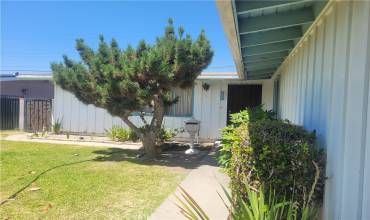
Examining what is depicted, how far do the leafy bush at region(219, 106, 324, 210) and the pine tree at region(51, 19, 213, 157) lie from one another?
14.9ft

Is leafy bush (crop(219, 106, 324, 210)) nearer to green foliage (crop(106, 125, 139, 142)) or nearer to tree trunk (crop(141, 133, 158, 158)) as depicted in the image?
tree trunk (crop(141, 133, 158, 158))

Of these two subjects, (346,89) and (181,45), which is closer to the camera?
(346,89)

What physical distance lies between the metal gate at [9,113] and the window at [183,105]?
830cm

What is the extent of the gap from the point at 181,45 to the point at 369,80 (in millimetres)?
5895

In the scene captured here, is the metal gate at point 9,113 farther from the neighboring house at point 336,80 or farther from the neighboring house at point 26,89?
the neighboring house at point 336,80

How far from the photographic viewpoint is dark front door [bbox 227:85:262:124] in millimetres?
11812

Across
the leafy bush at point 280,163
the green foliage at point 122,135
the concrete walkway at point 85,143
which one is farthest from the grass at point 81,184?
the green foliage at point 122,135

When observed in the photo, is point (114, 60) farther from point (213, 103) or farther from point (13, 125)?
point (13, 125)

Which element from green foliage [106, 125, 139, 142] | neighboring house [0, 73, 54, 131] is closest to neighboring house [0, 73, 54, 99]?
neighboring house [0, 73, 54, 131]

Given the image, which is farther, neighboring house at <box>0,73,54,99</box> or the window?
neighboring house at <box>0,73,54,99</box>

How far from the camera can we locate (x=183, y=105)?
12125 millimetres

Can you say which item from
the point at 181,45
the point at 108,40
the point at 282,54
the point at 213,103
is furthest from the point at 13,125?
the point at 282,54

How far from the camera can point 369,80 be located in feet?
6.49

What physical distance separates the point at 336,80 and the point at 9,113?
15.8 metres
